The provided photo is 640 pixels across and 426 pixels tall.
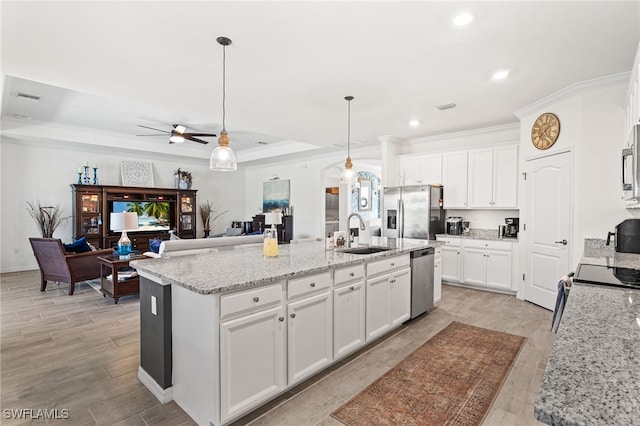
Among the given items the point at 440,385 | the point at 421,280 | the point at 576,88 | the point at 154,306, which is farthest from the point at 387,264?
the point at 576,88

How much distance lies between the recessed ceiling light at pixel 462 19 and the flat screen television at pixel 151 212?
7938mm

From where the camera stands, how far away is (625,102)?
10.7ft

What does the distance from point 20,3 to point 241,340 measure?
275 cm

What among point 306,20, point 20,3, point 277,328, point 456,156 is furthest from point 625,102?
point 20,3

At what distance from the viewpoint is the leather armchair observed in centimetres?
472

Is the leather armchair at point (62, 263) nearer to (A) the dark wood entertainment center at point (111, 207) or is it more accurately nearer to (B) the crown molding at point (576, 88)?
(A) the dark wood entertainment center at point (111, 207)

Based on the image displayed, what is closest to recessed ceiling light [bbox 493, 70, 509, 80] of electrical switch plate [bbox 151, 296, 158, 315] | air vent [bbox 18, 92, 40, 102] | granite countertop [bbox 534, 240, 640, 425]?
granite countertop [bbox 534, 240, 640, 425]

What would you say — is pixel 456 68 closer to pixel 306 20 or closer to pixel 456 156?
pixel 306 20

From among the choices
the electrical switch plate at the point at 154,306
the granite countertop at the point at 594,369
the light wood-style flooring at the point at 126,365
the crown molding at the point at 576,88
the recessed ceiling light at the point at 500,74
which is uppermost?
the recessed ceiling light at the point at 500,74

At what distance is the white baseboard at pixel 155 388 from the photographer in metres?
2.17

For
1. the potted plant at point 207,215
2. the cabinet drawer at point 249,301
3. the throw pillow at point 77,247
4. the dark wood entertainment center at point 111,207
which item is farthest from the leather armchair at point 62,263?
the cabinet drawer at point 249,301

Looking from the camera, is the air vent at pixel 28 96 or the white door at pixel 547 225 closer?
the white door at pixel 547 225

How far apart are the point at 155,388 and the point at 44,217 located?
6.61m

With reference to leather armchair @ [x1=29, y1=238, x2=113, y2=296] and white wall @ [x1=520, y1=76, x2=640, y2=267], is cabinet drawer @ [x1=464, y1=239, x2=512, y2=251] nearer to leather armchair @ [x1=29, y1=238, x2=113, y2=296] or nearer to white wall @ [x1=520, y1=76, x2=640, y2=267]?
white wall @ [x1=520, y1=76, x2=640, y2=267]
